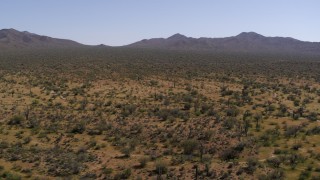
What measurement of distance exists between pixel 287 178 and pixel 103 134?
489 inches

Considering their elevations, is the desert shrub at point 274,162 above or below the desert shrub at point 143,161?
above

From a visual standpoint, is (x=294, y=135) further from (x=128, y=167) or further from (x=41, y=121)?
(x=41, y=121)

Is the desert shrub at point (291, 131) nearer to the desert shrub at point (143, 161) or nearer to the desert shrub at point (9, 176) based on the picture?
the desert shrub at point (143, 161)

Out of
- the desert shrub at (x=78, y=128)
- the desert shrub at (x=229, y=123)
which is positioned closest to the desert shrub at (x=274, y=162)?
the desert shrub at (x=229, y=123)

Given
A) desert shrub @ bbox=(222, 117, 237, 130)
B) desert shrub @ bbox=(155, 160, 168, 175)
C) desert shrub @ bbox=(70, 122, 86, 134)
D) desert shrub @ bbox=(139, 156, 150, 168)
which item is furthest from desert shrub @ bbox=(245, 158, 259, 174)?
desert shrub @ bbox=(70, 122, 86, 134)

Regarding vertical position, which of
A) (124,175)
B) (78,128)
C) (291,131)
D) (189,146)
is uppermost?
(291,131)

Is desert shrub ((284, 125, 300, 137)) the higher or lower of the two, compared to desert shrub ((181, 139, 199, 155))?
higher

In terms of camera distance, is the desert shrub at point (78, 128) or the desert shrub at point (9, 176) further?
the desert shrub at point (78, 128)

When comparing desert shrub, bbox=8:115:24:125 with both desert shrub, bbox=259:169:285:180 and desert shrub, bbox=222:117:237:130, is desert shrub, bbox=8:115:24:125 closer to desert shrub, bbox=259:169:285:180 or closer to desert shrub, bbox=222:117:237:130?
desert shrub, bbox=222:117:237:130

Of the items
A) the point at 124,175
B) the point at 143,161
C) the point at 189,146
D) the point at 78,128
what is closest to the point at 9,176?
the point at 124,175

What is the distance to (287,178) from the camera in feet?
53.9

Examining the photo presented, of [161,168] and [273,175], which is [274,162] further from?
[161,168]

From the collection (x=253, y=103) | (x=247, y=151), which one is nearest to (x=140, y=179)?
(x=247, y=151)

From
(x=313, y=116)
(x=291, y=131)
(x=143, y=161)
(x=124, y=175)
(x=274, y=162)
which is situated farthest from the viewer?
(x=313, y=116)
